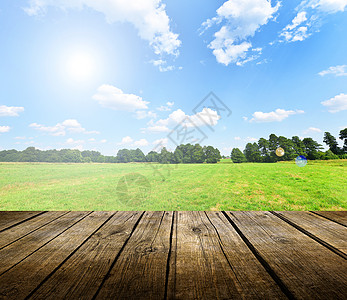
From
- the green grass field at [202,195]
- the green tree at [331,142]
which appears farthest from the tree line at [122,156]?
the green tree at [331,142]

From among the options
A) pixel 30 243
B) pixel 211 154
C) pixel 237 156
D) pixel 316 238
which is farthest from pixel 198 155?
pixel 30 243

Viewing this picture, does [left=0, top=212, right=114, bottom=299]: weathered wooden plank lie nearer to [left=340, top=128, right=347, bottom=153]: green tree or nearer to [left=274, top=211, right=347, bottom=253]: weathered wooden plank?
[left=274, top=211, right=347, bottom=253]: weathered wooden plank

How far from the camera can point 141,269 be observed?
830 millimetres

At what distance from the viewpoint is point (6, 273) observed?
0.83 metres

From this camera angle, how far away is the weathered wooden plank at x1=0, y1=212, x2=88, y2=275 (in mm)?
937

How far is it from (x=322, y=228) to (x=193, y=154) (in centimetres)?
2492

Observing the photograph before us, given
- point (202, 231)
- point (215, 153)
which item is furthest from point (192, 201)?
point (215, 153)

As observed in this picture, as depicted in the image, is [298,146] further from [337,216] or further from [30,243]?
[30,243]

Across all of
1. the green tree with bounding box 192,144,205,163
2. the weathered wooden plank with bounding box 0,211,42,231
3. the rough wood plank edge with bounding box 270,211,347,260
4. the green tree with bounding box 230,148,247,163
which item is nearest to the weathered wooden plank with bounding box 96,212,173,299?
the rough wood plank edge with bounding box 270,211,347,260

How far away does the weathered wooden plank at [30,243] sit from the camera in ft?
3.08

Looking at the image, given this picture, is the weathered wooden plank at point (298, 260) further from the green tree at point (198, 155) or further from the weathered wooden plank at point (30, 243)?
the green tree at point (198, 155)

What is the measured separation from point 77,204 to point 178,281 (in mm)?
9302

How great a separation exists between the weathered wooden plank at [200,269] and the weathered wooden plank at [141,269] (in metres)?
0.05

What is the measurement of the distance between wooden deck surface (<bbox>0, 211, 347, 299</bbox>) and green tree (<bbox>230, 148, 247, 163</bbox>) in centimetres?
2929
